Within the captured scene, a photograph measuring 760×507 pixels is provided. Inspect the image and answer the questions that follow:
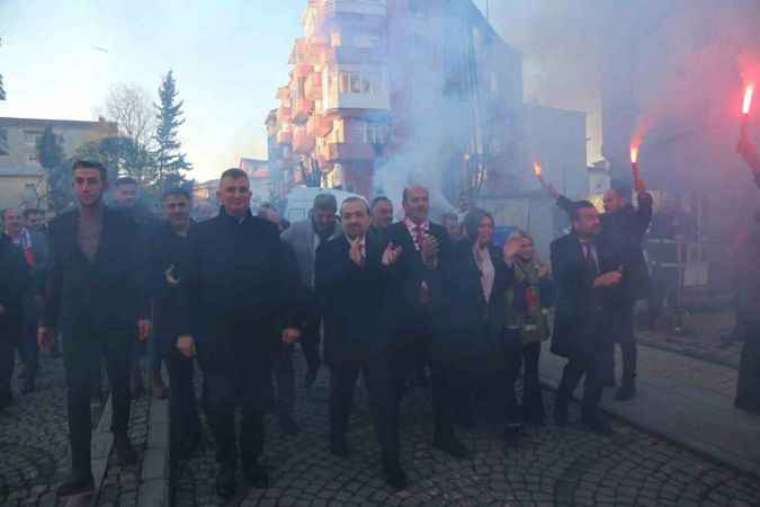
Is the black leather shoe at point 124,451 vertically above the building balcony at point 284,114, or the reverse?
the building balcony at point 284,114

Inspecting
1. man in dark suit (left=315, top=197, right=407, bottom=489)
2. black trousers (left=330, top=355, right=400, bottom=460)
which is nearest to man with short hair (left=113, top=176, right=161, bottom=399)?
man in dark suit (left=315, top=197, right=407, bottom=489)

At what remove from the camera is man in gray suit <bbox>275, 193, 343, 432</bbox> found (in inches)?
161

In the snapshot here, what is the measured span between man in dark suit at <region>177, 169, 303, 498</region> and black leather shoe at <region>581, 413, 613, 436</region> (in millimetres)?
2302

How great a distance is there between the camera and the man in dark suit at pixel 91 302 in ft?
9.68

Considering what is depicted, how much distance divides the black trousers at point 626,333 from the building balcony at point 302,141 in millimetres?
30907

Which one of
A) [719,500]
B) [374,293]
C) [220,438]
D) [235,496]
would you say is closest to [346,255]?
[374,293]

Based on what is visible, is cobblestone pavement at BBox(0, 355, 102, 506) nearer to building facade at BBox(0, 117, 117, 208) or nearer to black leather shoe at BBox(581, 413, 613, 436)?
black leather shoe at BBox(581, 413, 613, 436)

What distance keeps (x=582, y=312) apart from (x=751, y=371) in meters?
1.40

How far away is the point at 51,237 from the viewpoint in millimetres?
3045

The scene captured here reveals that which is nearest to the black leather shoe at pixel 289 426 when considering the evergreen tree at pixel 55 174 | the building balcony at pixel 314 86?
the evergreen tree at pixel 55 174

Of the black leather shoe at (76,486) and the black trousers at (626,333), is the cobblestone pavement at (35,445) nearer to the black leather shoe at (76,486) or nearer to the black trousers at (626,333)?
the black leather shoe at (76,486)

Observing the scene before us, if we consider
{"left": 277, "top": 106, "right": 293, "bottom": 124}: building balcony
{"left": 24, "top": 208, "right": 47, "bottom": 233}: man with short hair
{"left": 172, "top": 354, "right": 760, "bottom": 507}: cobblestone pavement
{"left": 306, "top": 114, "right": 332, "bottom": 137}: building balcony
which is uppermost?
{"left": 277, "top": 106, "right": 293, "bottom": 124}: building balcony

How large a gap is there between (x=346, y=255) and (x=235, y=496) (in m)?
1.52

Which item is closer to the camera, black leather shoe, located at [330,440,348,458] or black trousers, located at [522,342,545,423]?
black leather shoe, located at [330,440,348,458]
